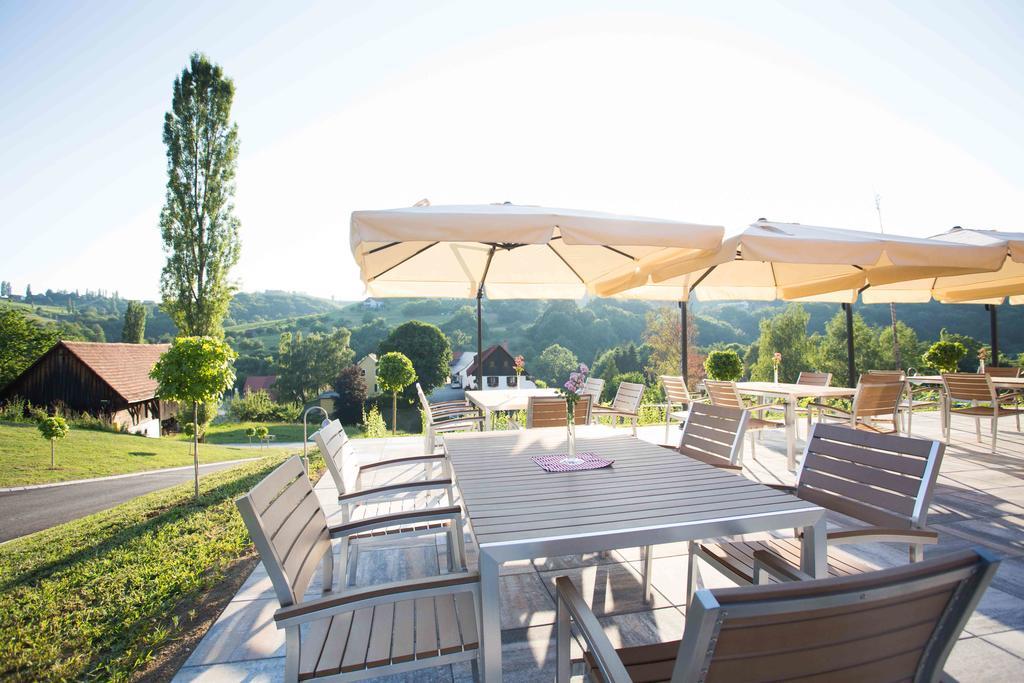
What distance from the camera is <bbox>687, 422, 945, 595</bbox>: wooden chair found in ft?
5.87

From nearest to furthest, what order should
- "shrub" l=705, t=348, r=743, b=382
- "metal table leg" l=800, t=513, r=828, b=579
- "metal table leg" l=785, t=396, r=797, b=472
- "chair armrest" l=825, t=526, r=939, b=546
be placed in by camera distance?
"metal table leg" l=800, t=513, r=828, b=579 → "chair armrest" l=825, t=526, r=939, b=546 → "metal table leg" l=785, t=396, r=797, b=472 → "shrub" l=705, t=348, r=743, b=382

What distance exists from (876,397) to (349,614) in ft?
16.8

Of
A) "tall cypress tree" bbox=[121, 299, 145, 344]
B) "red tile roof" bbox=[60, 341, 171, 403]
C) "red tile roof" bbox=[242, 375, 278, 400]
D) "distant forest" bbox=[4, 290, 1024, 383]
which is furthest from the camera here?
"red tile roof" bbox=[242, 375, 278, 400]

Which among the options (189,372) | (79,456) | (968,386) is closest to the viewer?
(189,372)

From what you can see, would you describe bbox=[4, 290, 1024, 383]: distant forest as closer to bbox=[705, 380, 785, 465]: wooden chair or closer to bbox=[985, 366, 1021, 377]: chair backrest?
bbox=[985, 366, 1021, 377]: chair backrest

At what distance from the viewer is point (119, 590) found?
286cm

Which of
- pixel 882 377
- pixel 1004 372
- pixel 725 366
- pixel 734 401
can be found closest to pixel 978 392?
pixel 882 377

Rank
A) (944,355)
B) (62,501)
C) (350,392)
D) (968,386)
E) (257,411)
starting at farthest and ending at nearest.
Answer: (257,411) < (350,392) < (62,501) < (944,355) < (968,386)

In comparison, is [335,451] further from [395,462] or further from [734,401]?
[734,401]

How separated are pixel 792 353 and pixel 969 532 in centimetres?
3816

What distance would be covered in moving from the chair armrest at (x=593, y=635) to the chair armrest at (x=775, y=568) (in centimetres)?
72

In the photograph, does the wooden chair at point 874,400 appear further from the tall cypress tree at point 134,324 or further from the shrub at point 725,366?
the tall cypress tree at point 134,324

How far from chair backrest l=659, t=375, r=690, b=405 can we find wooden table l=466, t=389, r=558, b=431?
1.69 metres

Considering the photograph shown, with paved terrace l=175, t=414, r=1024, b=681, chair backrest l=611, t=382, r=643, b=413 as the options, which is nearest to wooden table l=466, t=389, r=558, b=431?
chair backrest l=611, t=382, r=643, b=413
